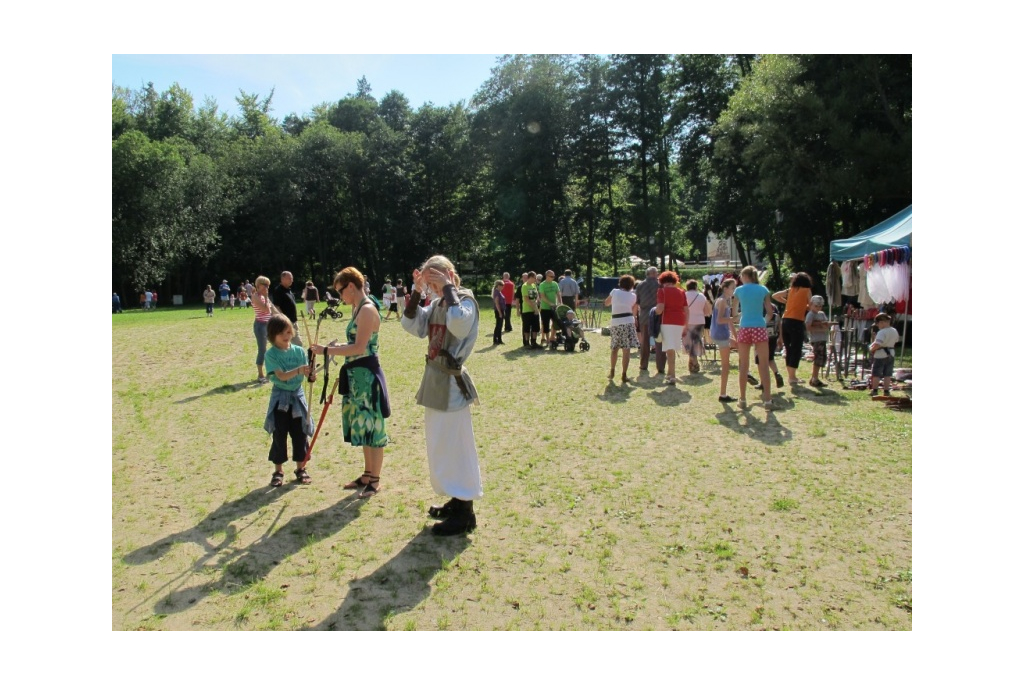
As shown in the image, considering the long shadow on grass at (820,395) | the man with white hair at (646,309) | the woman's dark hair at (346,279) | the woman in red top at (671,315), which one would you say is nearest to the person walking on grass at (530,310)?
the man with white hair at (646,309)

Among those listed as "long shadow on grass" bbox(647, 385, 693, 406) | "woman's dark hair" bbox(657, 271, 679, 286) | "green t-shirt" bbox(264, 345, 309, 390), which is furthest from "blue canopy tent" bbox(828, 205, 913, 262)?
"green t-shirt" bbox(264, 345, 309, 390)

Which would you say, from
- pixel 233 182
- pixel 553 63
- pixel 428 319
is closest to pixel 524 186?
pixel 553 63

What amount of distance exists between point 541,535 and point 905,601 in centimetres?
231

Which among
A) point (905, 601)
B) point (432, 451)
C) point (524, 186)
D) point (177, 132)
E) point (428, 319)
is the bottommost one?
point (905, 601)

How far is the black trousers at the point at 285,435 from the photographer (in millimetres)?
5957

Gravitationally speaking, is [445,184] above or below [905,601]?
above

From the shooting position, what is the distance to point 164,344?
17.0 meters

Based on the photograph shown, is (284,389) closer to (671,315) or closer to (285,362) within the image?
(285,362)

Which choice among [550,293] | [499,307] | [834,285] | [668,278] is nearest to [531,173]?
[499,307]

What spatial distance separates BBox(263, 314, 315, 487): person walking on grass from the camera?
5.85 m

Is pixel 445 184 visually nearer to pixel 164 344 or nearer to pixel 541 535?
pixel 164 344

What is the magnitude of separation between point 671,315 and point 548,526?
6.03 metres

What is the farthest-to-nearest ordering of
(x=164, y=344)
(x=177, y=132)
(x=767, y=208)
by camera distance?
(x=177, y=132) < (x=767, y=208) < (x=164, y=344)

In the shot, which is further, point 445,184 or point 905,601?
point 445,184
